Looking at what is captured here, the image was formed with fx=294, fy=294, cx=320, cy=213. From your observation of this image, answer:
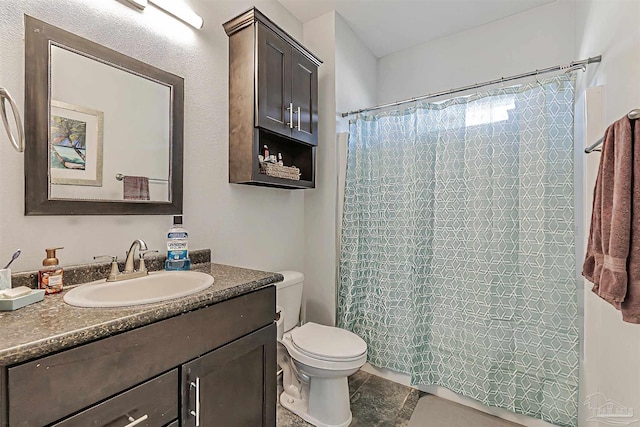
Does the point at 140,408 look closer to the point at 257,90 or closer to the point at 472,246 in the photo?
the point at 257,90

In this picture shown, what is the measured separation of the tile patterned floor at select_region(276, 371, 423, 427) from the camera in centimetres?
166

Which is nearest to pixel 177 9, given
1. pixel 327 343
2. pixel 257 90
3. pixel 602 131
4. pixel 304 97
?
pixel 257 90

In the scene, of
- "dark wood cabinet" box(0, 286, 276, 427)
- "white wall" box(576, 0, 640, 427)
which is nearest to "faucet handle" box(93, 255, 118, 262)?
"dark wood cabinet" box(0, 286, 276, 427)

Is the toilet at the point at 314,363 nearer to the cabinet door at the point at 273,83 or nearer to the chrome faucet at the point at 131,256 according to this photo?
the chrome faucet at the point at 131,256

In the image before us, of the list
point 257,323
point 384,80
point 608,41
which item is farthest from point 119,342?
point 384,80

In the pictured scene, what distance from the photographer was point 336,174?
7.20 ft

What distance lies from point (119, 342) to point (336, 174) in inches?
66.9

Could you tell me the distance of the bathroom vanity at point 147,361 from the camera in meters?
0.62

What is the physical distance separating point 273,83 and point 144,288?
125cm

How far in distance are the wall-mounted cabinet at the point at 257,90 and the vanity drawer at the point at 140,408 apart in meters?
1.04

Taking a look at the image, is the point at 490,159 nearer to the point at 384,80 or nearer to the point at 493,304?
the point at 493,304

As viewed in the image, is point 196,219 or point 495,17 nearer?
point 196,219

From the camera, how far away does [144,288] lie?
1.18m

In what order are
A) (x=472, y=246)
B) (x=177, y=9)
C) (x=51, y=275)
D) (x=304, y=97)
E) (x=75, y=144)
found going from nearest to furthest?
1. (x=51, y=275)
2. (x=75, y=144)
3. (x=177, y=9)
4. (x=472, y=246)
5. (x=304, y=97)
